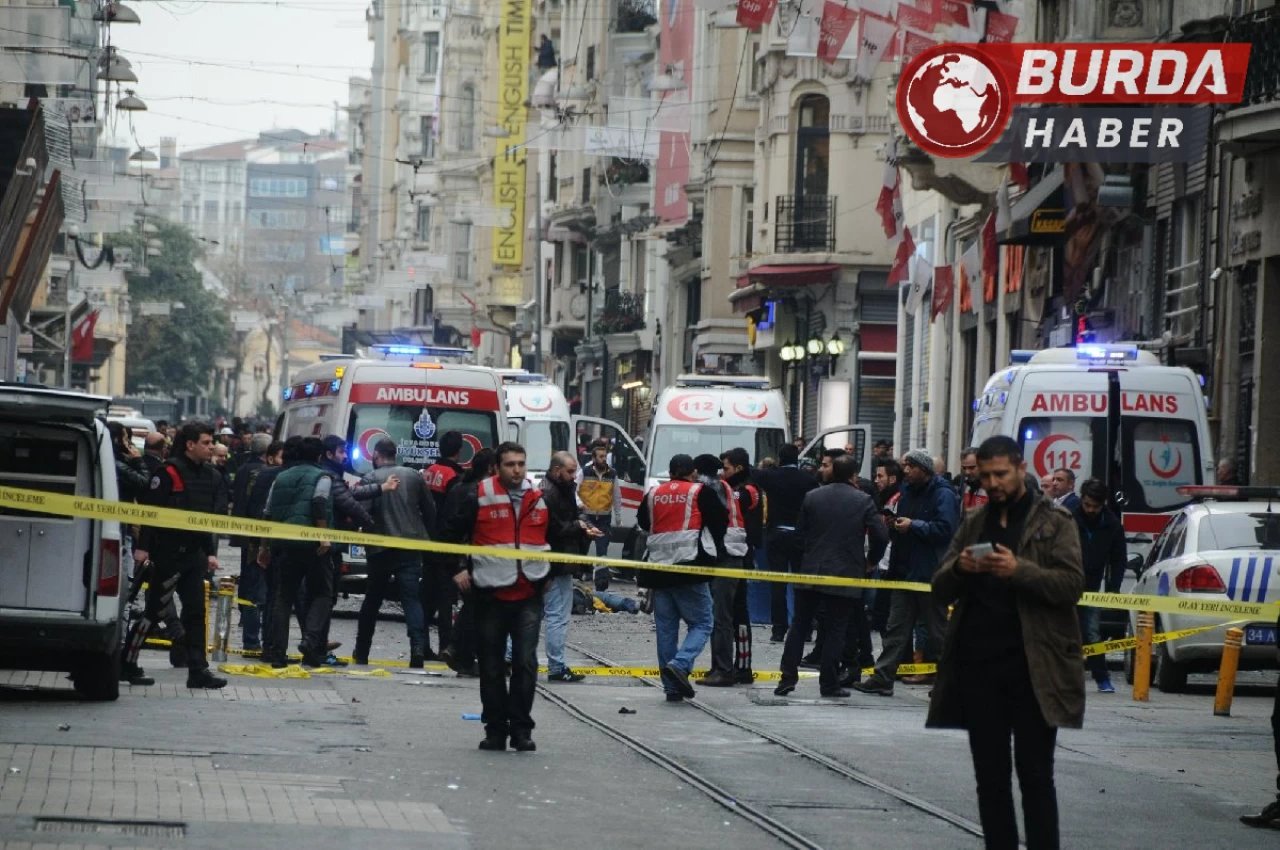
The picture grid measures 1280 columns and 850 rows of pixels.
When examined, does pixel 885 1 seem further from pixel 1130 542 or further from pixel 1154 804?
pixel 1154 804

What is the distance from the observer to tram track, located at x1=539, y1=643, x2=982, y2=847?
10672 mm

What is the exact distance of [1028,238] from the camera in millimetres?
34750

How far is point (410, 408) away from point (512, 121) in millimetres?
56567

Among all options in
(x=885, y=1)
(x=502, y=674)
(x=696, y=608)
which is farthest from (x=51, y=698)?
(x=885, y=1)

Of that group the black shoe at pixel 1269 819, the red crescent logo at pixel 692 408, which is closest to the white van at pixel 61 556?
the black shoe at pixel 1269 819

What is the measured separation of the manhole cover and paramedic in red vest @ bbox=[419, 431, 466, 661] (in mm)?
9000

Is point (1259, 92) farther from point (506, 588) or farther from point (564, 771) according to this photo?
point (564, 771)

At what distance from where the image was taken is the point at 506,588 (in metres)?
13.3

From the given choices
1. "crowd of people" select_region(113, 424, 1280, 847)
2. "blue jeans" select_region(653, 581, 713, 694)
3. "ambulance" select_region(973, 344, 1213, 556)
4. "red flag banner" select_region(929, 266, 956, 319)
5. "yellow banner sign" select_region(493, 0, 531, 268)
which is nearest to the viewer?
"crowd of people" select_region(113, 424, 1280, 847)

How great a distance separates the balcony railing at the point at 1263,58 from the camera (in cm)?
2475

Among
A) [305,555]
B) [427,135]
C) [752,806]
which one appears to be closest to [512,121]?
[427,135]

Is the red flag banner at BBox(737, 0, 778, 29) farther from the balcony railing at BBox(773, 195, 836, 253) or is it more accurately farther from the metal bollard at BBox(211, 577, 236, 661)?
the balcony railing at BBox(773, 195, 836, 253)

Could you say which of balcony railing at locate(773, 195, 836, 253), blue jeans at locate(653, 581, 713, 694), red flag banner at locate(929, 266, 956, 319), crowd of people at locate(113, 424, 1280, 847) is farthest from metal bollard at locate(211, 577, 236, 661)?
balcony railing at locate(773, 195, 836, 253)

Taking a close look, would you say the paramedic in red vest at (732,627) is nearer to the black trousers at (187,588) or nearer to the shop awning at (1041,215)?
the black trousers at (187,588)
